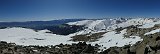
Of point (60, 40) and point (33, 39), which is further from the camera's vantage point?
point (60, 40)

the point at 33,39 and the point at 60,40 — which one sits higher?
the point at 33,39

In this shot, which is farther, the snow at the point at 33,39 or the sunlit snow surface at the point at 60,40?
the snow at the point at 33,39

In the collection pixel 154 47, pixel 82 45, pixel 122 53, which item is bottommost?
pixel 82 45

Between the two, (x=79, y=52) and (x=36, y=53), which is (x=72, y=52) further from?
(x=36, y=53)

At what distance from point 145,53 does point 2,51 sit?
33282 millimetres

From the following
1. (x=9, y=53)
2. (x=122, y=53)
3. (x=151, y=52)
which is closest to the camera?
(x=151, y=52)

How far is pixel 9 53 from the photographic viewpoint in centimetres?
5397

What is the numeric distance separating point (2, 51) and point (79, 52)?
1895cm

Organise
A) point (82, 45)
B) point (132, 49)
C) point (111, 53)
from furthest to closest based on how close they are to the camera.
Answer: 1. point (82, 45)
2. point (111, 53)
3. point (132, 49)

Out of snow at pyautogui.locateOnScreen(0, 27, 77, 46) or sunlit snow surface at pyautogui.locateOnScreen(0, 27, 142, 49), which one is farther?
snow at pyautogui.locateOnScreen(0, 27, 77, 46)

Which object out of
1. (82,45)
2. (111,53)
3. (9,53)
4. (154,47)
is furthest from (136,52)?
(82,45)

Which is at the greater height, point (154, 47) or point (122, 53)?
point (154, 47)

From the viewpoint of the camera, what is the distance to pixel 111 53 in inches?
1826

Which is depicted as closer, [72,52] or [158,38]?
[158,38]
